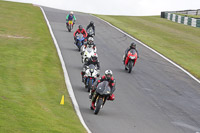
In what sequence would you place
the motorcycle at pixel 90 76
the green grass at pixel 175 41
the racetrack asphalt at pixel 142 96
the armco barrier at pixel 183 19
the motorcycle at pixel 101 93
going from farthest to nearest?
the armco barrier at pixel 183 19, the green grass at pixel 175 41, the motorcycle at pixel 90 76, the motorcycle at pixel 101 93, the racetrack asphalt at pixel 142 96

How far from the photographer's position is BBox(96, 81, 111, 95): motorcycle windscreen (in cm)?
1494

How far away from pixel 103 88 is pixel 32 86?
13.2 ft

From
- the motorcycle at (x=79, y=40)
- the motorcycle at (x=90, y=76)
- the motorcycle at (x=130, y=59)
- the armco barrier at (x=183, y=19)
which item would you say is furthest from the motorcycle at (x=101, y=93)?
the armco barrier at (x=183, y=19)

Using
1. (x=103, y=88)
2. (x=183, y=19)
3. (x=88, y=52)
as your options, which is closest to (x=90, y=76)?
(x=103, y=88)

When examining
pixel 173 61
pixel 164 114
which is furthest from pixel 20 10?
pixel 164 114

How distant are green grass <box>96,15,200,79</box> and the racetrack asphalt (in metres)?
1.47

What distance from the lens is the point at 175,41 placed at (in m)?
38.1

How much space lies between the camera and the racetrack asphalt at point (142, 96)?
47.5ft

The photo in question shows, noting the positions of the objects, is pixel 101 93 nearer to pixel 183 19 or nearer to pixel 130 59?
pixel 130 59

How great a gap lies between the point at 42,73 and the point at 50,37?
40.8 feet

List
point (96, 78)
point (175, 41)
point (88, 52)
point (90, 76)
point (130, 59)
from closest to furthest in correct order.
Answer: point (90, 76) → point (96, 78) → point (88, 52) → point (130, 59) → point (175, 41)

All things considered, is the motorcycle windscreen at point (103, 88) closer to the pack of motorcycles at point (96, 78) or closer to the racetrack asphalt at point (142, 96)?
the pack of motorcycles at point (96, 78)

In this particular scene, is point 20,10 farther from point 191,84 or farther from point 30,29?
point 191,84

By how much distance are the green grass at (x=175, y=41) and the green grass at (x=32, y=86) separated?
8.43 metres
